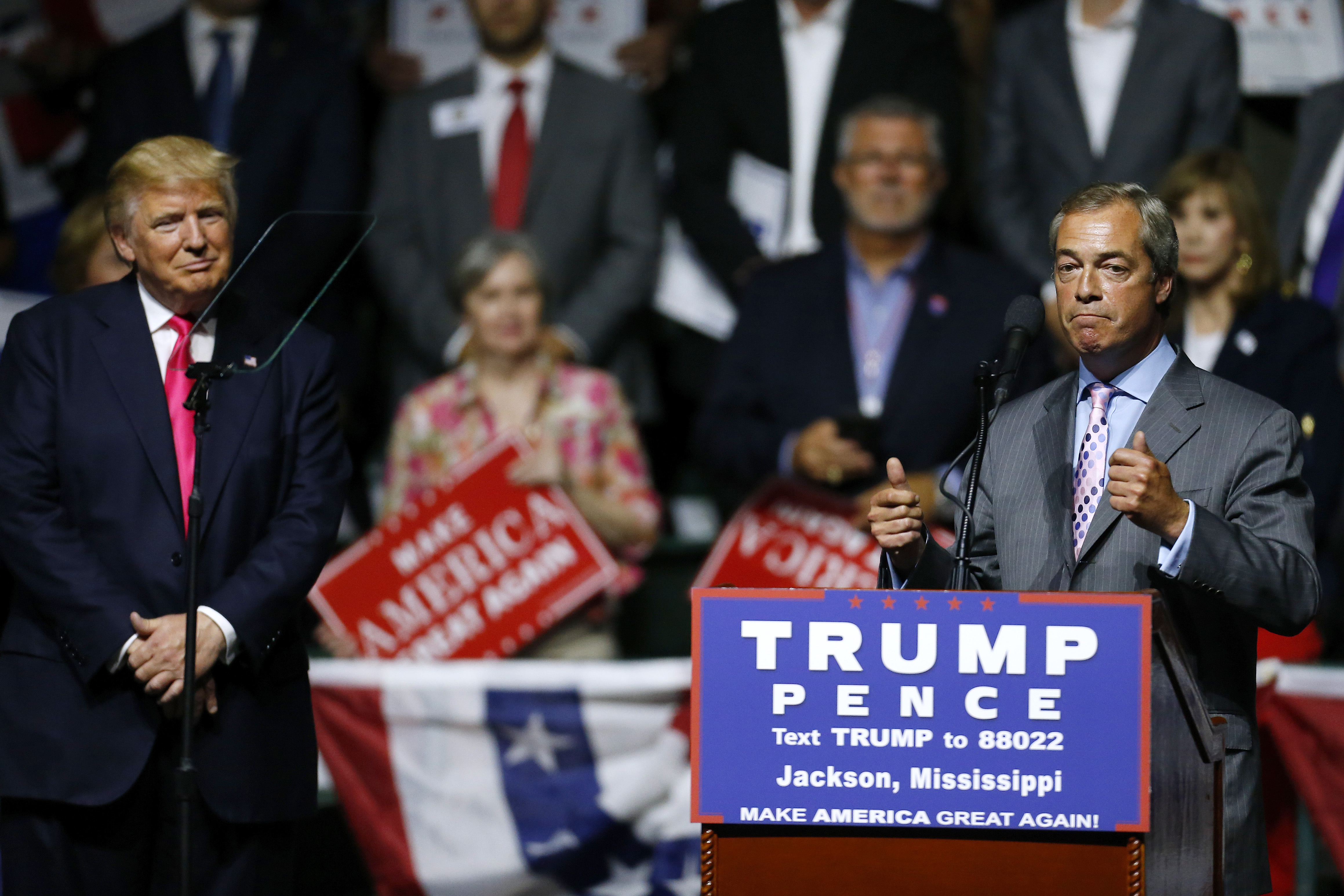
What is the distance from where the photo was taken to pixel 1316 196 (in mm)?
5613

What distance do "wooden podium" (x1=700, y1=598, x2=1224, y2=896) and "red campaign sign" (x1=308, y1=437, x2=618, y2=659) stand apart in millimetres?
2457

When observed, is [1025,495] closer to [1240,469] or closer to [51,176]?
[1240,469]

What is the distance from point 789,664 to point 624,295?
3310mm

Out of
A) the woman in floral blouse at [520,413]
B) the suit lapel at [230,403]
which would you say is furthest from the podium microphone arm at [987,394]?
the woman in floral blouse at [520,413]

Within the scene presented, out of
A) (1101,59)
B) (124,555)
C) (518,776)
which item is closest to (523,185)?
(1101,59)

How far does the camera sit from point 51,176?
640 centimetres

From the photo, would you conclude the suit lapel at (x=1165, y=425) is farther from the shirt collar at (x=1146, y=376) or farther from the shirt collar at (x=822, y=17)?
the shirt collar at (x=822, y=17)

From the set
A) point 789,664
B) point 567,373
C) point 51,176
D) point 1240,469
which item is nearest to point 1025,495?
point 1240,469

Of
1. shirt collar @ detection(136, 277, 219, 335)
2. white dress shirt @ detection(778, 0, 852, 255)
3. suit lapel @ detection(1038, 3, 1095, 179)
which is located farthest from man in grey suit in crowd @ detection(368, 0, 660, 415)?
shirt collar @ detection(136, 277, 219, 335)

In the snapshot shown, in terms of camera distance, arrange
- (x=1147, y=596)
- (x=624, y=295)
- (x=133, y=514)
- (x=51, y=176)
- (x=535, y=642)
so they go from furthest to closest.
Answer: (x=51, y=176)
(x=624, y=295)
(x=535, y=642)
(x=133, y=514)
(x=1147, y=596)

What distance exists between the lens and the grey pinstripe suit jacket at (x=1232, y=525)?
2.74 metres

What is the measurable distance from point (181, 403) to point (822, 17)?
3298mm

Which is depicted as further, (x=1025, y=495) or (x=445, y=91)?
(x=445, y=91)

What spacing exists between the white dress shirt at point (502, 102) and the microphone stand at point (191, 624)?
118 inches
